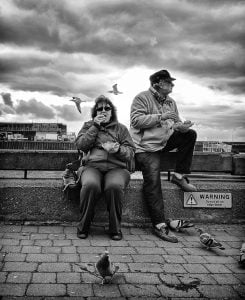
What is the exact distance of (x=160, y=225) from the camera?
4930 mm

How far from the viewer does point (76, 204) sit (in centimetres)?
530

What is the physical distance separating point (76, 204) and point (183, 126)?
1.83m

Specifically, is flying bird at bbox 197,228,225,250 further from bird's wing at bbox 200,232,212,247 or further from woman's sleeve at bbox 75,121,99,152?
woman's sleeve at bbox 75,121,99,152

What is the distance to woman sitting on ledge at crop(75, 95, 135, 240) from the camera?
4.67 metres

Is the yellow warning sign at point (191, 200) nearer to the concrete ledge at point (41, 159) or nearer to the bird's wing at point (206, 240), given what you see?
the concrete ledge at point (41, 159)

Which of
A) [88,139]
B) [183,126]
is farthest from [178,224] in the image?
[88,139]

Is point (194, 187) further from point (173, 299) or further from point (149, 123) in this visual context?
point (173, 299)

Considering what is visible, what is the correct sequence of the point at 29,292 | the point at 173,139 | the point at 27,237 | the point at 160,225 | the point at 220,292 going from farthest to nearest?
1. the point at 173,139
2. the point at 160,225
3. the point at 27,237
4. the point at 220,292
5. the point at 29,292

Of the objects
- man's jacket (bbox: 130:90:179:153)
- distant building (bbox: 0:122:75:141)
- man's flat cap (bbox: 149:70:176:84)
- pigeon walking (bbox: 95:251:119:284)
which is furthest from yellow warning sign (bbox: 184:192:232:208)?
distant building (bbox: 0:122:75:141)

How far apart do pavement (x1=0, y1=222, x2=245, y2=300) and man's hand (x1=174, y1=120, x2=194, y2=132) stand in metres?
1.40

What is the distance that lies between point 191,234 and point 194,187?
70 centimetres

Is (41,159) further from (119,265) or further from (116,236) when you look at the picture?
(119,265)

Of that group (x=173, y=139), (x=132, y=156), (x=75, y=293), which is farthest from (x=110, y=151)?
(x=75, y=293)

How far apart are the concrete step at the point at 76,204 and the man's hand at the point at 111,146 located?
0.85m
